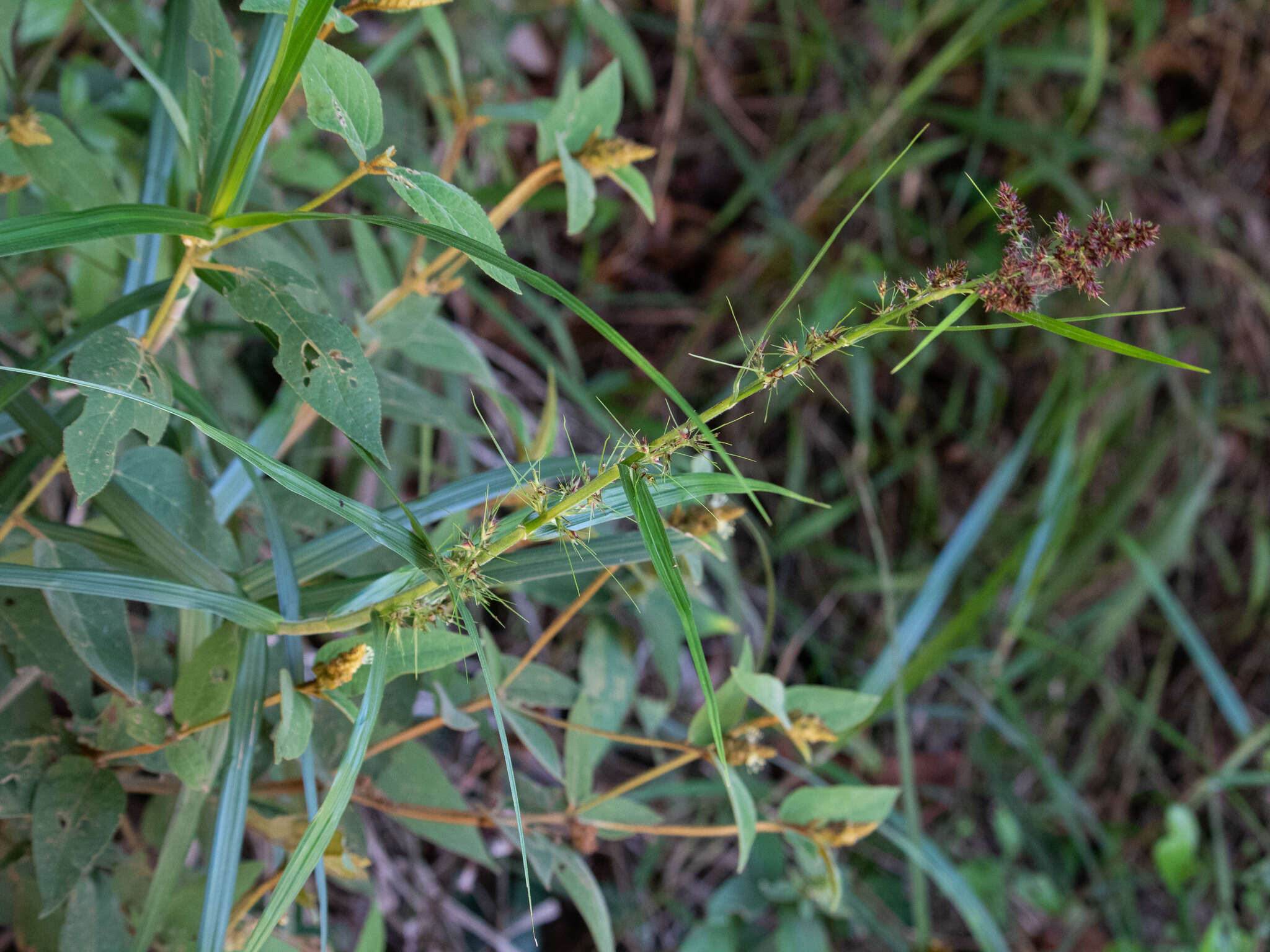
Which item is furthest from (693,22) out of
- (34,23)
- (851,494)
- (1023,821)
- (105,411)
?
(1023,821)

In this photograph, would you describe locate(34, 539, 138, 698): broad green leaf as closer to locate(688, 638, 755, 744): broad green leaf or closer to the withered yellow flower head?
the withered yellow flower head

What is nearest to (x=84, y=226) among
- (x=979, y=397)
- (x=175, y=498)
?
(x=175, y=498)

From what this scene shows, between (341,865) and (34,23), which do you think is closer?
(341,865)

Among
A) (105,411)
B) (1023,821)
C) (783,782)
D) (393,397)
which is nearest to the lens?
(105,411)

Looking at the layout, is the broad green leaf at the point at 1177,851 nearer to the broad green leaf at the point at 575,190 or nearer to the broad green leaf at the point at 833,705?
the broad green leaf at the point at 833,705

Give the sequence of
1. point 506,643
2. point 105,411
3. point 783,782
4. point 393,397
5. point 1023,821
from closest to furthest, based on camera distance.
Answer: point 105,411
point 393,397
point 506,643
point 783,782
point 1023,821

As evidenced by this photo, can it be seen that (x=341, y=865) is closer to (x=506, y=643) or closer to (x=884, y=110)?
(x=506, y=643)

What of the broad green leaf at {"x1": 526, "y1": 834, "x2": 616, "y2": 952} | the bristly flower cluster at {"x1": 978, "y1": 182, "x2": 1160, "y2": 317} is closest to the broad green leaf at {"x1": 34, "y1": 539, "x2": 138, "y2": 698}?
the broad green leaf at {"x1": 526, "y1": 834, "x2": 616, "y2": 952}
